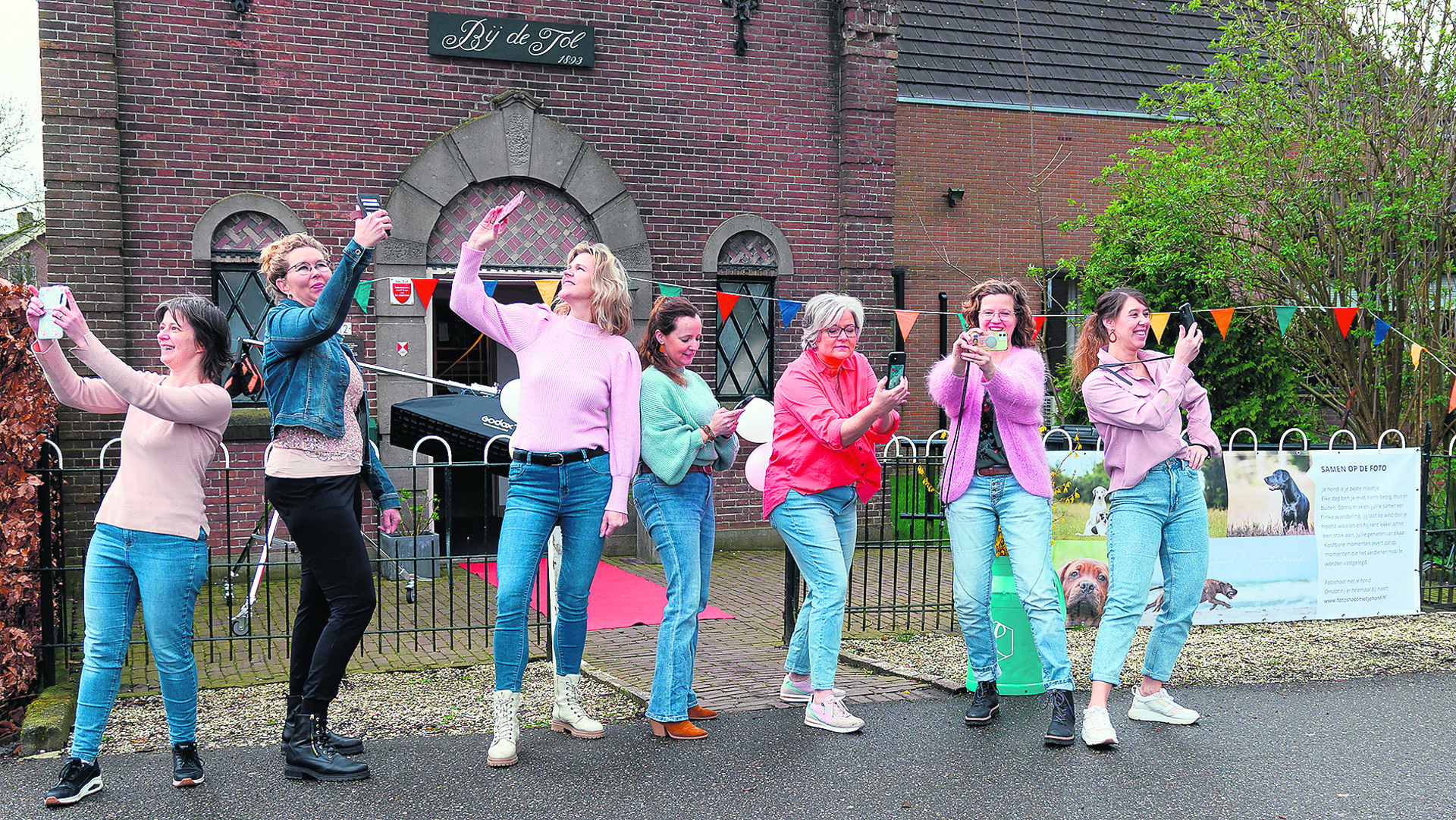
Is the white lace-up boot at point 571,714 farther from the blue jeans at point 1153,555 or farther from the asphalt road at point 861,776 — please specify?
the blue jeans at point 1153,555

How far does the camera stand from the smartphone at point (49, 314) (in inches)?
141

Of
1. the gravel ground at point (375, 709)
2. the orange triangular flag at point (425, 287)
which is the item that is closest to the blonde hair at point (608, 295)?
Answer: the gravel ground at point (375, 709)

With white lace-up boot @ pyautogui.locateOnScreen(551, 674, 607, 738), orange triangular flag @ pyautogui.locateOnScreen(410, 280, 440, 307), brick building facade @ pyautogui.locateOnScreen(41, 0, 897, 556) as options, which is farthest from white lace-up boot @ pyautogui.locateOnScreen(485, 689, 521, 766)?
orange triangular flag @ pyautogui.locateOnScreen(410, 280, 440, 307)

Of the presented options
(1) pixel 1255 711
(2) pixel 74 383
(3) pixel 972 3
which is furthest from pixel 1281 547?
(3) pixel 972 3

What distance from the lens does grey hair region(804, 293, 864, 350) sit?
4.79 meters

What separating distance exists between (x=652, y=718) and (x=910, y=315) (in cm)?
490

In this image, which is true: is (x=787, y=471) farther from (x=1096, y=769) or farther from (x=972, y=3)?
(x=972, y=3)

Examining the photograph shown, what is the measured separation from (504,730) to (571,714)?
411 mm

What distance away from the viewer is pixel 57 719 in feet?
15.7

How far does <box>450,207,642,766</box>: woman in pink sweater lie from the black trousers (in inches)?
20.5

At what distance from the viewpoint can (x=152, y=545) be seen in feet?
12.8

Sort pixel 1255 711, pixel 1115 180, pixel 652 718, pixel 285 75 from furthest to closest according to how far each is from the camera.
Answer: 1. pixel 1115 180
2. pixel 285 75
3. pixel 1255 711
4. pixel 652 718

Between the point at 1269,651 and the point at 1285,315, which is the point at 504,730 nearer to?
the point at 1269,651

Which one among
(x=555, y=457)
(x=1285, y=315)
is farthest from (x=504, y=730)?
(x=1285, y=315)
